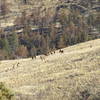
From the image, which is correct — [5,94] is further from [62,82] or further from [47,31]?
[47,31]

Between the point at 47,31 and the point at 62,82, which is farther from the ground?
the point at 62,82

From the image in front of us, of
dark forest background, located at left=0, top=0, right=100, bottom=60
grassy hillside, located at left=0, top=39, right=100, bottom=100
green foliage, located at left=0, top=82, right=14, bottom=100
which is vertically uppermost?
green foliage, located at left=0, top=82, right=14, bottom=100

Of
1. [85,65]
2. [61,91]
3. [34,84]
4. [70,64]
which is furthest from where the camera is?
[70,64]

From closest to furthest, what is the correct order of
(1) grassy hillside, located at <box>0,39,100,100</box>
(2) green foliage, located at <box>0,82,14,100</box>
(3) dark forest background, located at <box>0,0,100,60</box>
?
(2) green foliage, located at <box>0,82,14,100</box>, (1) grassy hillside, located at <box>0,39,100,100</box>, (3) dark forest background, located at <box>0,0,100,60</box>

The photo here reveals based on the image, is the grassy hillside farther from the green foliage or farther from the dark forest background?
the dark forest background

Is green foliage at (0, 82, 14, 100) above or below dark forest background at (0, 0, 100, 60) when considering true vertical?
above

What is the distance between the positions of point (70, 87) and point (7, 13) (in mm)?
158257

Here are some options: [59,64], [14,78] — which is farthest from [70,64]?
[14,78]

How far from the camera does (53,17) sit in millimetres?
169125

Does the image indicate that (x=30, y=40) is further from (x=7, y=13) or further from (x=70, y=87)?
(x=70, y=87)

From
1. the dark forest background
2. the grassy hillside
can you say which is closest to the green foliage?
the grassy hillside

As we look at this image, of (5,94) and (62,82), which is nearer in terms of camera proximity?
(5,94)

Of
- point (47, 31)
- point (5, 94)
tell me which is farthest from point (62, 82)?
point (47, 31)

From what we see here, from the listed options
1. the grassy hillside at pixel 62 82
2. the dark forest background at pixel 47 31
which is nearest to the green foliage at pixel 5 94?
the grassy hillside at pixel 62 82
